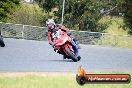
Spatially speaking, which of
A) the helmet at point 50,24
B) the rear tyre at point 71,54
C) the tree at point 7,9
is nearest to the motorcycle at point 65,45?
the rear tyre at point 71,54

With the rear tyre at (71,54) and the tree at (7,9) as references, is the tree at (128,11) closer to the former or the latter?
the tree at (7,9)

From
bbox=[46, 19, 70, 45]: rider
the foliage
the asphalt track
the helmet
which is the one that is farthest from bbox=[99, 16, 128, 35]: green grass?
the helmet

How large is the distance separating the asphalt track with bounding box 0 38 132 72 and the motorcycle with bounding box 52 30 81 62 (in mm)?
2454

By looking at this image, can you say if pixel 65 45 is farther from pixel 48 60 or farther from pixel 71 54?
pixel 48 60

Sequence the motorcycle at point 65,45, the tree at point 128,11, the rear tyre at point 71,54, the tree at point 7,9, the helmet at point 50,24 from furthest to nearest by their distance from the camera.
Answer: the tree at point 128,11 → the tree at point 7,9 → the rear tyre at point 71,54 → the motorcycle at point 65,45 → the helmet at point 50,24

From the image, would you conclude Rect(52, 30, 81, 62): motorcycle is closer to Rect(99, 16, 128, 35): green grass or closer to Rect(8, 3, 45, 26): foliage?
Rect(8, 3, 45, 26): foliage

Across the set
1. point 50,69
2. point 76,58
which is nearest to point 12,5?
point 50,69

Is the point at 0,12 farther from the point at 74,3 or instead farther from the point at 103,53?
the point at 103,53

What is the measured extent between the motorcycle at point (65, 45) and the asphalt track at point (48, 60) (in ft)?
8.05

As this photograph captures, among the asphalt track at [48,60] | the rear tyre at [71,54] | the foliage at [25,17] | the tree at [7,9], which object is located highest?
the rear tyre at [71,54]

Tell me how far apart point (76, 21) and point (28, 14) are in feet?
21.3

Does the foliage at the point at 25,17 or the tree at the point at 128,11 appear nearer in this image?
the foliage at the point at 25,17

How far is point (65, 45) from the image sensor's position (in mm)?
8469

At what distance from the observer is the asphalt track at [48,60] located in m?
11.8
